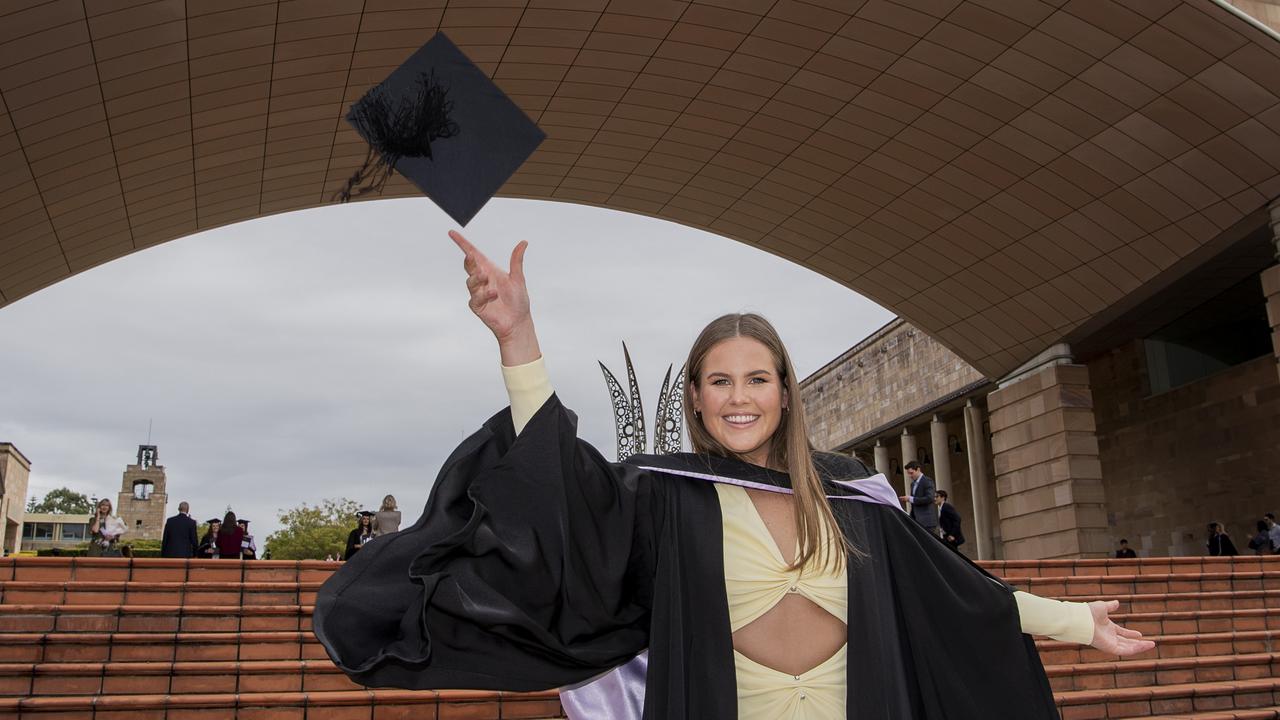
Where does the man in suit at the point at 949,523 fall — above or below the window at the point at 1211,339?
below

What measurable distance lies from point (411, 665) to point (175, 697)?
4.95 m

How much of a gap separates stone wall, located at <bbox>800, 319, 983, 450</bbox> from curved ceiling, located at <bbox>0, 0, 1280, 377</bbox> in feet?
27.9

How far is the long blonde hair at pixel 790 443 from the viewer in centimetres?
229

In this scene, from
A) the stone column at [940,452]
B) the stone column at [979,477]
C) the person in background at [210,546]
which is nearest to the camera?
the person in background at [210,546]

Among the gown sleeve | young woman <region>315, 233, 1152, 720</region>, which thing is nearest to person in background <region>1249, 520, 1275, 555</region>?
young woman <region>315, 233, 1152, 720</region>

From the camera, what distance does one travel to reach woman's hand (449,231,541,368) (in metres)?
2.12

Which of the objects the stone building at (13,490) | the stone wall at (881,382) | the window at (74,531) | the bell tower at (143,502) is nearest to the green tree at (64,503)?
the window at (74,531)

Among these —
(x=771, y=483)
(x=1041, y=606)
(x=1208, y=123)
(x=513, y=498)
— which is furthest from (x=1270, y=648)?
(x=513, y=498)

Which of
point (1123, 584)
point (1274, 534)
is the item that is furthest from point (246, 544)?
point (1274, 534)

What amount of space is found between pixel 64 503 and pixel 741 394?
386ft

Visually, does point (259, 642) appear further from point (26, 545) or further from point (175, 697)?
point (26, 545)

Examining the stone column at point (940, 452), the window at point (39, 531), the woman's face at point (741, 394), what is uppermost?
the window at point (39, 531)

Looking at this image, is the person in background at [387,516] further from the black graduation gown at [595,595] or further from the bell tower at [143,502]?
the bell tower at [143,502]

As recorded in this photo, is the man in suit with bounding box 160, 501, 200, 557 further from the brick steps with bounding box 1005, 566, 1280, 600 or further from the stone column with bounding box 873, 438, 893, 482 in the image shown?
the stone column with bounding box 873, 438, 893, 482
